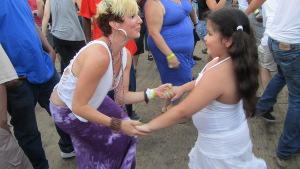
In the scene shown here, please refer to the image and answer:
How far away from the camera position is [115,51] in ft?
7.83

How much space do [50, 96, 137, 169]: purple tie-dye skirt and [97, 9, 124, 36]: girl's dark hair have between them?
1.75 ft

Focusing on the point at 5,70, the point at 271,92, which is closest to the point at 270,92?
the point at 271,92

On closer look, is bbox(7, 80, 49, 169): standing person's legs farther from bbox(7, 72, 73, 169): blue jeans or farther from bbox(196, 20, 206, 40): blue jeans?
bbox(196, 20, 206, 40): blue jeans

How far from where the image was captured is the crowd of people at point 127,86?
6.92 feet

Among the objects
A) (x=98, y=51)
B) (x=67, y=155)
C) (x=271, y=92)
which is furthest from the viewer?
(x=271, y=92)

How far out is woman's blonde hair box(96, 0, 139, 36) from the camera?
7.52ft

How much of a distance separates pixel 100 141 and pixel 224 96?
3.06 feet

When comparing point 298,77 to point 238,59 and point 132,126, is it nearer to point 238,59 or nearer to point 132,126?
point 238,59

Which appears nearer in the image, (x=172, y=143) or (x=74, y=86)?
(x=74, y=86)

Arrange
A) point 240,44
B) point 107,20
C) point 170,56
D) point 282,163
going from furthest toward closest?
point 170,56 < point 282,163 < point 107,20 < point 240,44

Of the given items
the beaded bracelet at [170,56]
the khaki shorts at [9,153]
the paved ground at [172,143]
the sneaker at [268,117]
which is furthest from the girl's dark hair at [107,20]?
the sneaker at [268,117]

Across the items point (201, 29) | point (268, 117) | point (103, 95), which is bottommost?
point (268, 117)

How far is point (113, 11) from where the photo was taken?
2291 mm

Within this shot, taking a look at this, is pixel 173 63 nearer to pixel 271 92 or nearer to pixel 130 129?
pixel 271 92
